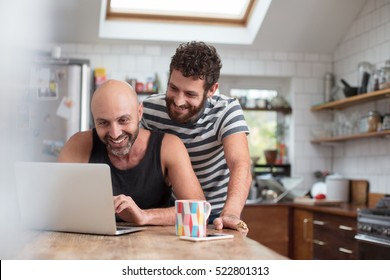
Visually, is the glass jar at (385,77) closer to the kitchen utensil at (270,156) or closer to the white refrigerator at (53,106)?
the kitchen utensil at (270,156)

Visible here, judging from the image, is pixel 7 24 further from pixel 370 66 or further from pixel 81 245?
pixel 370 66

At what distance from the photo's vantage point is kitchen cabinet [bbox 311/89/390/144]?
380cm

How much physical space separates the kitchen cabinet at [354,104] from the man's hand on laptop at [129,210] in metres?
2.60

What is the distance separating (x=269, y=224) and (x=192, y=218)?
120 inches

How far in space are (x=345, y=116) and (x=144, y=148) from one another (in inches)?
129

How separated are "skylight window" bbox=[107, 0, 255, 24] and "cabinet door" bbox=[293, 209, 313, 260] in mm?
1647

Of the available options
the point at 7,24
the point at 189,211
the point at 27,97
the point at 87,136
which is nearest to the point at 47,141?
the point at 27,97

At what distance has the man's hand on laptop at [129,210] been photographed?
132cm

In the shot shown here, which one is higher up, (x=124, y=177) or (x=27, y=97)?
(x=27, y=97)

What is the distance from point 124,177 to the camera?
1.57m

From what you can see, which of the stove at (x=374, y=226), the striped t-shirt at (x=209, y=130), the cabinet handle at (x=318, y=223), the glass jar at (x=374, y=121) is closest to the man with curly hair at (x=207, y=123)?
the striped t-shirt at (x=209, y=130)

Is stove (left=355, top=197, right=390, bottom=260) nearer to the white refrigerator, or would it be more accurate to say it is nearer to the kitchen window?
the kitchen window

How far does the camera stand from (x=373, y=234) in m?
3.11

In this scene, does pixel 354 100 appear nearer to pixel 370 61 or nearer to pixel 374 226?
pixel 370 61
